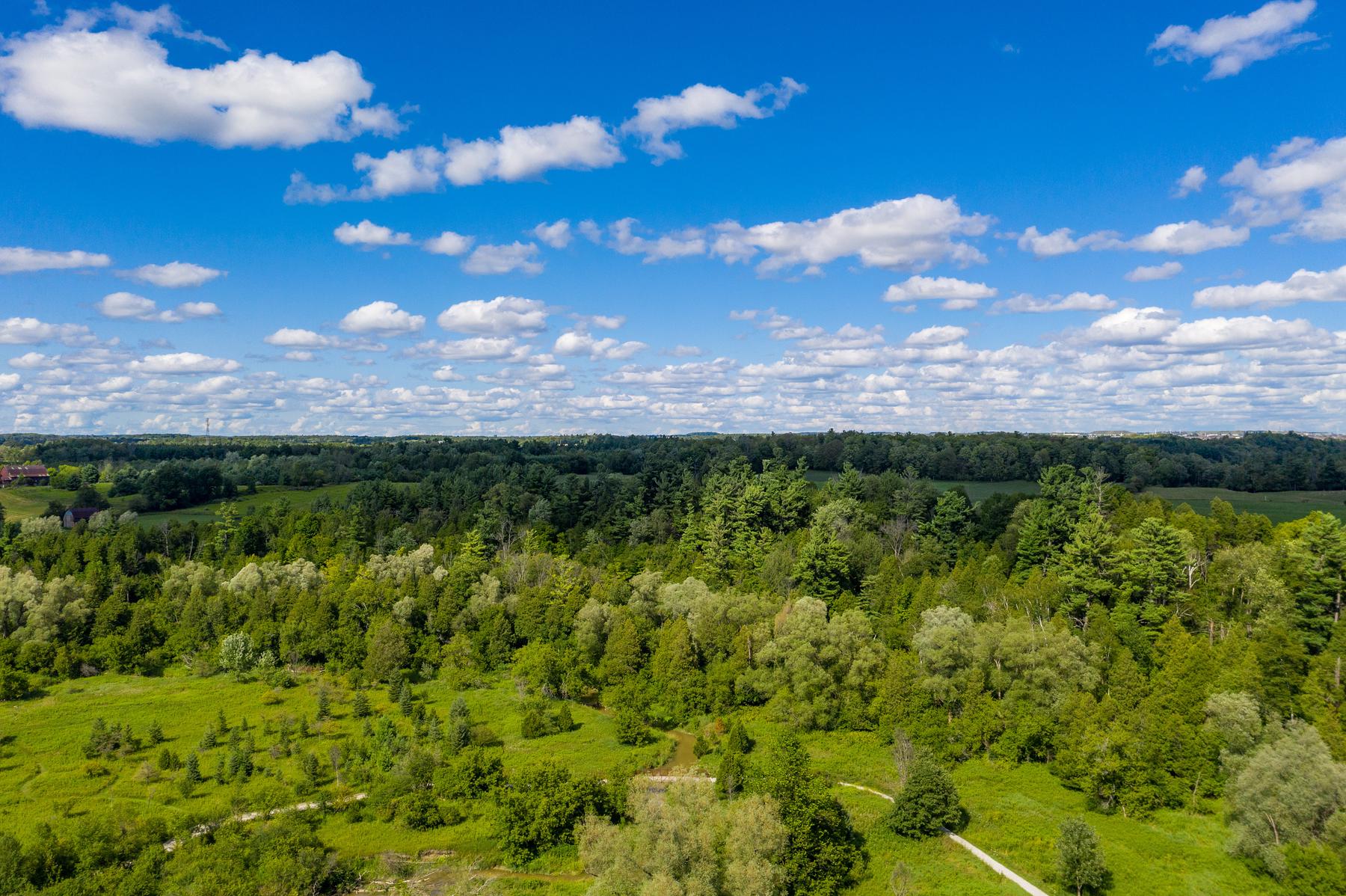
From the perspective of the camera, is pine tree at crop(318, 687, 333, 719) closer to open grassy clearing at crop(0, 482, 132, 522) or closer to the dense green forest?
the dense green forest

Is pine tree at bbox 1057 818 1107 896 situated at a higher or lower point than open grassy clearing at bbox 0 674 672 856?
higher

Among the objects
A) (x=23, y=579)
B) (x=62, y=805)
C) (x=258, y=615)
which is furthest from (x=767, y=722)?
(x=23, y=579)

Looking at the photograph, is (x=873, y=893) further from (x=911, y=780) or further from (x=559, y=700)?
(x=559, y=700)

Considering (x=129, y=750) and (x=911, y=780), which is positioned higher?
(x=911, y=780)

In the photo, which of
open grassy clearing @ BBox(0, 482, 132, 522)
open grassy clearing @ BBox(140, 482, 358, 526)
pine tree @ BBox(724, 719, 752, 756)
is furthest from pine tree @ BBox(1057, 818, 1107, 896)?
open grassy clearing @ BBox(0, 482, 132, 522)

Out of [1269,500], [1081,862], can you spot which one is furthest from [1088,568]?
[1269,500]

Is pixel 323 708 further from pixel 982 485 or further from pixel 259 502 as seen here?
pixel 982 485

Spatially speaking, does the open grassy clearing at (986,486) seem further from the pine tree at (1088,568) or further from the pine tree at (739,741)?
the pine tree at (739,741)
